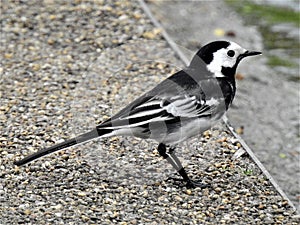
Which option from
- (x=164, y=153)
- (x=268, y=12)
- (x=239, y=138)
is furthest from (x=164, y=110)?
(x=268, y=12)

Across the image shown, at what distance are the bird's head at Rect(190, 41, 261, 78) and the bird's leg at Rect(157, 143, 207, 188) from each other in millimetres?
642

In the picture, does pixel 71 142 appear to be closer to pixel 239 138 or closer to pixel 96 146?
pixel 96 146

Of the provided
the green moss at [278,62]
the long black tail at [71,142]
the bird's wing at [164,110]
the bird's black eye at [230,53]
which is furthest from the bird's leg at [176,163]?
the green moss at [278,62]

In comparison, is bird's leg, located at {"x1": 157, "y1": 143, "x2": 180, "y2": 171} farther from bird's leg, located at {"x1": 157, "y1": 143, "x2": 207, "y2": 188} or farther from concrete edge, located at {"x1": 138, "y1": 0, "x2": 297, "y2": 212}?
concrete edge, located at {"x1": 138, "y1": 0, "x2": 297, "y2": 212}

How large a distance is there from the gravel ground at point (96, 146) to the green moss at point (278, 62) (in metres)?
1.79

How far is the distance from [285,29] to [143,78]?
3324mm

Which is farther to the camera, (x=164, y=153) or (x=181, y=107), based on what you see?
(x=164, y=153)

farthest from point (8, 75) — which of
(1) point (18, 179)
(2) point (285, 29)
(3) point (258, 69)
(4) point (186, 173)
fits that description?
(2) point (285, 29)

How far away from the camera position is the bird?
492 centimetres

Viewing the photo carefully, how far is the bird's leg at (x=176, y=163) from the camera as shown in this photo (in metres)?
5.14

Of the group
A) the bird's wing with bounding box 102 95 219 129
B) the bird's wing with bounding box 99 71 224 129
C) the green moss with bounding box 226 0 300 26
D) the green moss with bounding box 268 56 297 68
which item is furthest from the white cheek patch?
the green moss with bounding box 226 0 300 26

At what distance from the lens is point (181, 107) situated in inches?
195

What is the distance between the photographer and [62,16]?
25.7ft

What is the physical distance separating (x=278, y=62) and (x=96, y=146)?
12.1 ft
